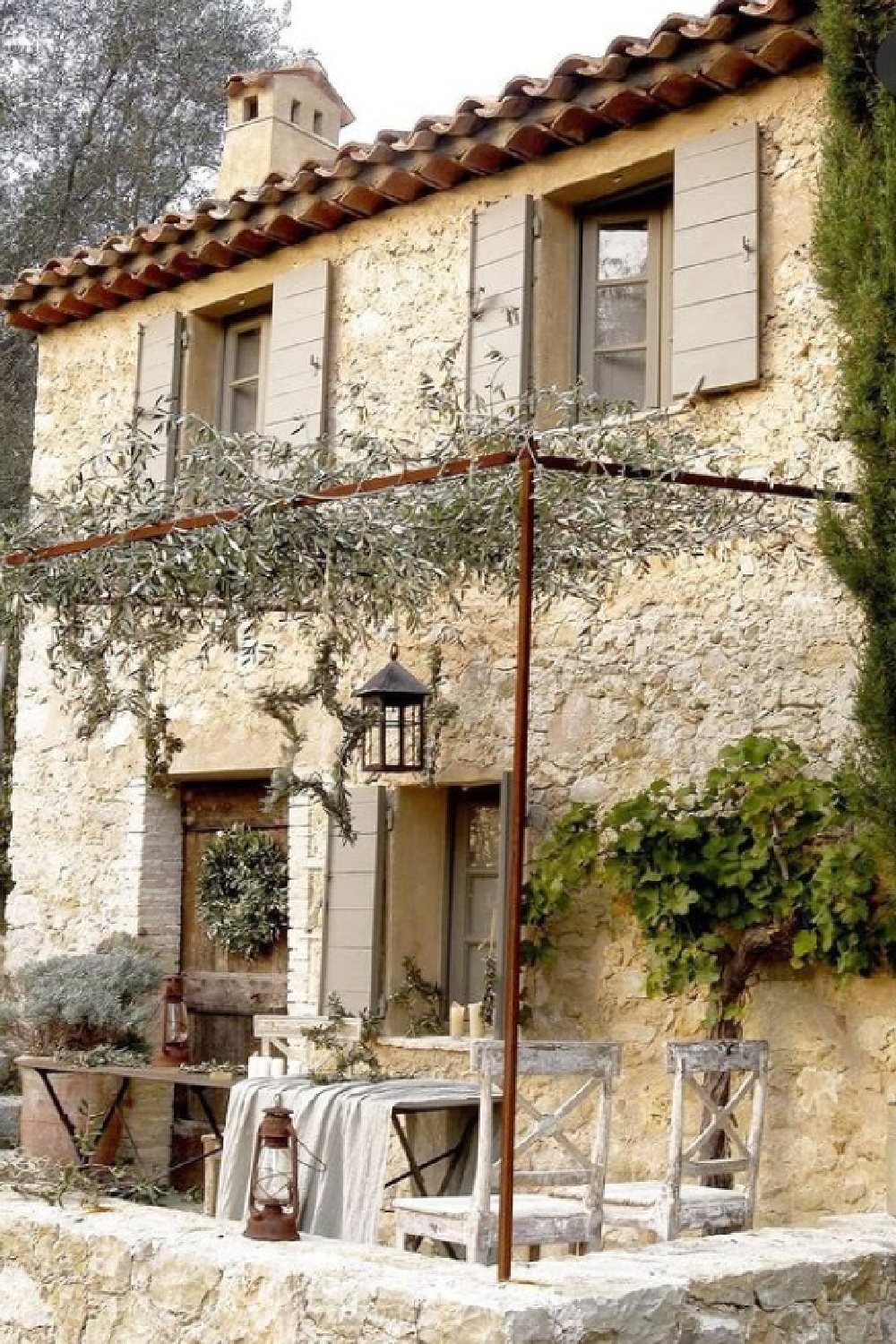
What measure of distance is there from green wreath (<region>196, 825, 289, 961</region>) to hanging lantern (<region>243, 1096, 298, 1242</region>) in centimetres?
351

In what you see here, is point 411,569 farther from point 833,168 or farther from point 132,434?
point 833,168

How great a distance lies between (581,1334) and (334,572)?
257 cm

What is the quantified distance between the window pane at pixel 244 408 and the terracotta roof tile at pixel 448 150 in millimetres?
627

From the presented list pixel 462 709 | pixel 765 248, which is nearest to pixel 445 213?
pixel 765 248

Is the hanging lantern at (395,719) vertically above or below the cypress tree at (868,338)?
below

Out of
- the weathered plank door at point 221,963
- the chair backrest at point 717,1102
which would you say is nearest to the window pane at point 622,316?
the weathered plank door at point 221,963

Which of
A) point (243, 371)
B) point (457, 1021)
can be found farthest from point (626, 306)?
point (457, 1021)

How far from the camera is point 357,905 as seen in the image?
7.44 m

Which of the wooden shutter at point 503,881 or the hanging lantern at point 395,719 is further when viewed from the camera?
the hanging lantern at point 395,719

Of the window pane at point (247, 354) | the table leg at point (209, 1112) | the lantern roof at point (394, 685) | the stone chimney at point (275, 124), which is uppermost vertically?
the stone chimney at point (275, 124)

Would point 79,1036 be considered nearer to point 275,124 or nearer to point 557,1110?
point 557,1110

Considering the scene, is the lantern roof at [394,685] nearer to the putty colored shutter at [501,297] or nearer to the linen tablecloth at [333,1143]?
the putty colored shutter at [501,297]

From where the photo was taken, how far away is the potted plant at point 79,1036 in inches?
285

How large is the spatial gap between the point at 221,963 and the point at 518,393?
3.27 meters
